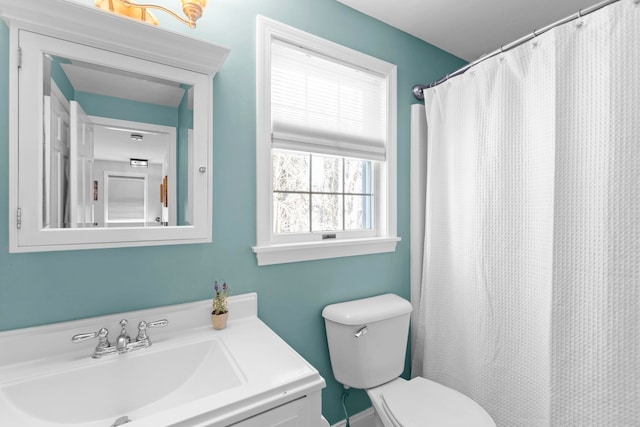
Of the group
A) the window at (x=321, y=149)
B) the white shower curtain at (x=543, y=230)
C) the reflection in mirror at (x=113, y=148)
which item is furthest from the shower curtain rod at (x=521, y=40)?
the reflection in mirror at (x=113, y=148)

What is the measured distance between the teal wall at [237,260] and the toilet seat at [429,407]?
39 cm

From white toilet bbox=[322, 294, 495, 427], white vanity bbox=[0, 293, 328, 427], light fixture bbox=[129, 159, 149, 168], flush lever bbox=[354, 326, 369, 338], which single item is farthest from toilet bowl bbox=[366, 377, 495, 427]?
light fixture bbox=[129, 159, 149, 168]

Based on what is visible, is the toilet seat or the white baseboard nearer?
the toilet seat

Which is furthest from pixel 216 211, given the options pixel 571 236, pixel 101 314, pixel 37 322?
pixel 571 236

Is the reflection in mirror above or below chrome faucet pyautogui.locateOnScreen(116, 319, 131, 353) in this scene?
above

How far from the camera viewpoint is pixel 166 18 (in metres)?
1.12

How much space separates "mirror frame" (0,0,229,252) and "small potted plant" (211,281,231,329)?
0.91 ft

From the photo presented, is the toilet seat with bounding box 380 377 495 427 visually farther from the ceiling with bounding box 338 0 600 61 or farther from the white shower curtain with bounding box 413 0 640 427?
the ceiling with bounding box 338 0 600 61

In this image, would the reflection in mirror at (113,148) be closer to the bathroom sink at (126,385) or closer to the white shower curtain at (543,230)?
the bathroom sink at (126,385)

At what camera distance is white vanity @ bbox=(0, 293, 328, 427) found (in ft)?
2.35

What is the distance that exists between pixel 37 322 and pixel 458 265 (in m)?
1.80

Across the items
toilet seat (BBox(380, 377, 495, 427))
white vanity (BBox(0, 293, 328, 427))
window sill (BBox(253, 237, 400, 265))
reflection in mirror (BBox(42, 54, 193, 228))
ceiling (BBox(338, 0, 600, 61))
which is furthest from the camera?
ceiling (BBox(338, 0, 600, 61))

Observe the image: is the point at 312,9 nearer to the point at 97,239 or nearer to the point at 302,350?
the point at 97,239

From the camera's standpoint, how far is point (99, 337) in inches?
36.9
